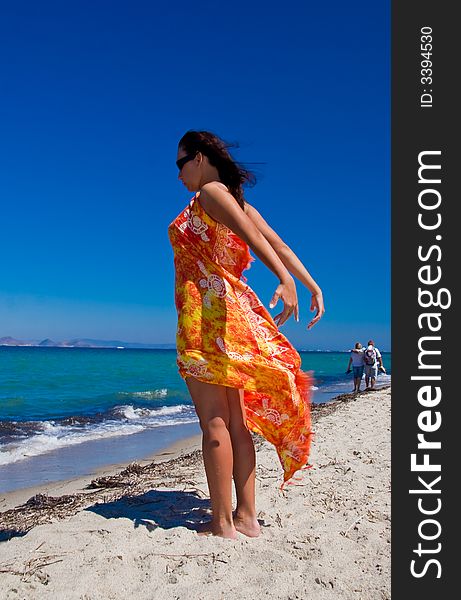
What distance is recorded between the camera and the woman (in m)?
2.83

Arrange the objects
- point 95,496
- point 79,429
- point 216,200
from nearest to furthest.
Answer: point 216,200
point 95,496
point 79,429

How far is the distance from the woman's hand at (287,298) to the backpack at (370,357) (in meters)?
16.4

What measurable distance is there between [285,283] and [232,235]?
0.51 m

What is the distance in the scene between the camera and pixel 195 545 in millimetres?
2750

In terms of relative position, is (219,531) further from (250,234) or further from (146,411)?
(146,411)

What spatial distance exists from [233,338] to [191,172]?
91 centimetres

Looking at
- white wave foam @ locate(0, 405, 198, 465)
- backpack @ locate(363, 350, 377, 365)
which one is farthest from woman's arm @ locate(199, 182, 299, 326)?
backpack @ locate(363, 350, 377, 365)

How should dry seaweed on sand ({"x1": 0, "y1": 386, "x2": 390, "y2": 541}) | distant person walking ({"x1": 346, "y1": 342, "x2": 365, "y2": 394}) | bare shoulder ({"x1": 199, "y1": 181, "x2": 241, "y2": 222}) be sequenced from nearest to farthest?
bare shoulder ({"x1": 199, "y1": 181, "x2": 241, "y2": 222}), dry seaweed on sand ({"x1": 0, "y1": 386, "x2": 390, "y2": 541}), distant person walking ({"x1": 346, "y1": 342, "x2": 365, "y2": 394})

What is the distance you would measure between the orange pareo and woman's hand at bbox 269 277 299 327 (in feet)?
0.89

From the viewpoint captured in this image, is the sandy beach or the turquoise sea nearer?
the sandy beach

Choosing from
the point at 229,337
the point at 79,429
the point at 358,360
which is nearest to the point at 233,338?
the point at 229,337

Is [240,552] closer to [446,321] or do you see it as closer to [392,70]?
[446,321]

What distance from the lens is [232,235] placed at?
9.84 ft

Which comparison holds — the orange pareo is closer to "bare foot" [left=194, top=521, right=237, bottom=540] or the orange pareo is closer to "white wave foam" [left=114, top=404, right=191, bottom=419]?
"bare foot" [left=194, top=521, right=237, bottom=540]
